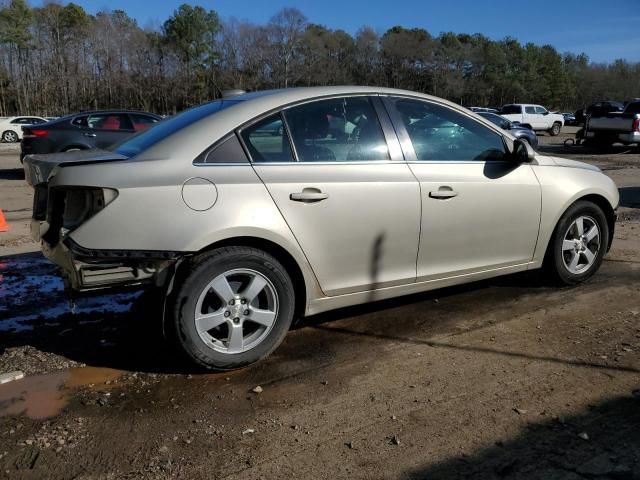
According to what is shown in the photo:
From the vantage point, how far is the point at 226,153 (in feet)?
Answer: 11.3

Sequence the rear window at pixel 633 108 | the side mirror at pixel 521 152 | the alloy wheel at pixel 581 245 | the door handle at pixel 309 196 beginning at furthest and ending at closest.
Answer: the rear window at pixel 633 108 < the alloy wheel at pixel 581 245 < the side mirror at pixel 521 152 < the door handle at pixel 309 196

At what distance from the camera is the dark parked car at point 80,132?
12.4 metres

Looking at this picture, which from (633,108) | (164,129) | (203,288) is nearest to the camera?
(203,288)

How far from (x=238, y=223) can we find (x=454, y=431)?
1639mm

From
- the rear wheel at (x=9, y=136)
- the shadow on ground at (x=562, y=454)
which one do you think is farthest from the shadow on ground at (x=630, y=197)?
the rear wheel at (x=9, y=136)

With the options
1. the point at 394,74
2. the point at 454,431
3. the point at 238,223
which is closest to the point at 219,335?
the point at 238,223

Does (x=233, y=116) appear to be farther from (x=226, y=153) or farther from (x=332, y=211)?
(x=332, y=211)

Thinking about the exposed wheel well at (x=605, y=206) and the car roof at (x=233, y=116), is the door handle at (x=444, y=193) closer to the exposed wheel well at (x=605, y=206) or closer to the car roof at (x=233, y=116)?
the car roof at (x=233, y=116)

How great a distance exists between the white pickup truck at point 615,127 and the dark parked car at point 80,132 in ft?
51.5

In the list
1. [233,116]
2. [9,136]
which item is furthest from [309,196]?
[9,136]

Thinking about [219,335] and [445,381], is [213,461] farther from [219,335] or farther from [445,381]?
[445,381]

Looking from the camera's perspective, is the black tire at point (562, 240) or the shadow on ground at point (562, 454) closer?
the shadow on ground at point (562, 454)

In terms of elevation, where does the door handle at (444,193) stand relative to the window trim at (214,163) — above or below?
below

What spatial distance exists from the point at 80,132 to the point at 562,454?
1241 cm
